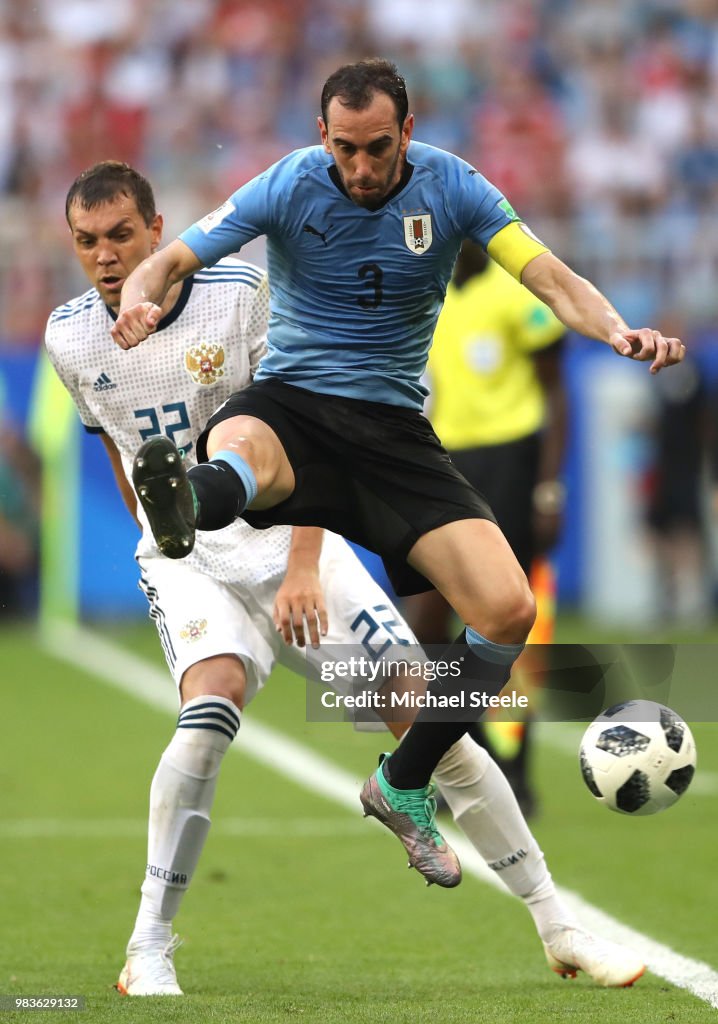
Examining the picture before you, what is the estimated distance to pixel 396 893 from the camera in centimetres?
658

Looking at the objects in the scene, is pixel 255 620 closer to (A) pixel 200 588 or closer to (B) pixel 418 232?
(A) pixel 200 588

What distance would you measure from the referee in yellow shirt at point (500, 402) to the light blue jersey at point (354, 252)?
2934mm

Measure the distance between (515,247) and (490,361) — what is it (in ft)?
10.5

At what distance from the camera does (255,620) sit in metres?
5.44

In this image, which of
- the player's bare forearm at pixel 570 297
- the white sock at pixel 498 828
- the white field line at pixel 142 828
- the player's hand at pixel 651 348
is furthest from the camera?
the white field line at pixel 142 828

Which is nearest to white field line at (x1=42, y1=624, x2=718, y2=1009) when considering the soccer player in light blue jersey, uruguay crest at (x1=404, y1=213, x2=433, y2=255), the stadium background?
the stadium background

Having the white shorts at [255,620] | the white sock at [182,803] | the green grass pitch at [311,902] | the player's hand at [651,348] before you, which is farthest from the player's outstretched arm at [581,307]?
the green grass pitch at [311,902]

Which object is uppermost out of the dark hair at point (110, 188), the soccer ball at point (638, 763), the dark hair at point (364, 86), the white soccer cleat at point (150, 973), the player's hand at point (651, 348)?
the dark hair at point (364, 86)

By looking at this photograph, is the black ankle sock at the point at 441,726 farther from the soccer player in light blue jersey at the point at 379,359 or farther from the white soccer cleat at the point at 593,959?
the white soccer cleat at the point at 593,959

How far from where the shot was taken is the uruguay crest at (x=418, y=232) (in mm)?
4871

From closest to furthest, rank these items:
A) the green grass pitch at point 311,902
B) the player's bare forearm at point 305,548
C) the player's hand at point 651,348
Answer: the player's hand at point 651,348 < the green grass pitch at point 311,902 < the player's bare forearm at point 305,548

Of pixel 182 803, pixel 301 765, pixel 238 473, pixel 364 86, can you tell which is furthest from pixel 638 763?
pixel 301 765

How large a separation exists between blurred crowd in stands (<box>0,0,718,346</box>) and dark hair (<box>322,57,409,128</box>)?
10622 millimetres

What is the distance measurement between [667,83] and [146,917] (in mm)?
14155
